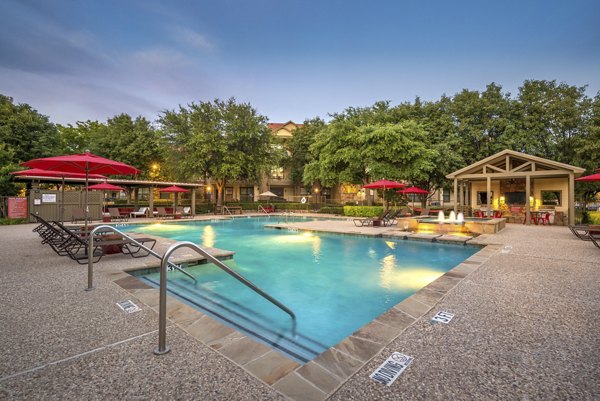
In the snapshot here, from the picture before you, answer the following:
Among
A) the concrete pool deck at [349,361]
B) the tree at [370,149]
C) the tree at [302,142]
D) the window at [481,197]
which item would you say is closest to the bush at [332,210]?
the tree at [370,149]

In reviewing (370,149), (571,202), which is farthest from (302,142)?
(571,202)

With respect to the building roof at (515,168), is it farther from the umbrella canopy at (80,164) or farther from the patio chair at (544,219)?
the umbrella canopy at (80,164)

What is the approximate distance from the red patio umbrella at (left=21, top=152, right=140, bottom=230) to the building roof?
19165 mm

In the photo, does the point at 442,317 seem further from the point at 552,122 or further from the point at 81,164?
the point at 552,122

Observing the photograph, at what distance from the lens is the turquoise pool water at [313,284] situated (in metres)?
4.59

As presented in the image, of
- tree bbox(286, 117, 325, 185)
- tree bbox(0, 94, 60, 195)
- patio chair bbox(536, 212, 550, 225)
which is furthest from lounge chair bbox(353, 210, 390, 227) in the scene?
tree bbox(0, 94, 60, 195)

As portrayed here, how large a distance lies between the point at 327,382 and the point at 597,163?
30.3 meters

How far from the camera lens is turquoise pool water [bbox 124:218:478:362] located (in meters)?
4.59

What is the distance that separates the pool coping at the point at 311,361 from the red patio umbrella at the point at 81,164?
208 inches

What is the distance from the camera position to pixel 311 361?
2684mm

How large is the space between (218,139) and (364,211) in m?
15.2

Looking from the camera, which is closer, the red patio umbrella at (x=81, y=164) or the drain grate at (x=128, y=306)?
the drain grate at (x=128, y=306)

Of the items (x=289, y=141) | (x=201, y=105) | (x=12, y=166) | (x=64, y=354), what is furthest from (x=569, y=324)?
(x=289, y=141)

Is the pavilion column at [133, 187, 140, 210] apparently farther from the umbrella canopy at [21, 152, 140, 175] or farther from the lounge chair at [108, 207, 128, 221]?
the umbrella canopy at [21, 152, 140, 175]
